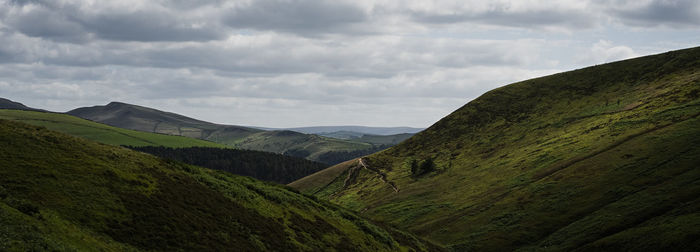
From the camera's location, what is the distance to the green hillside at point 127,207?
26.5 metres

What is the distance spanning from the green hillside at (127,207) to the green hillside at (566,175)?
127 feet

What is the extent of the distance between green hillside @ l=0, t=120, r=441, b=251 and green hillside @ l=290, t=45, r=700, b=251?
127 ft

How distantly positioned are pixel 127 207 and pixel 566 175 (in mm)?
93311

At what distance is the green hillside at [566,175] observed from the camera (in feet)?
227

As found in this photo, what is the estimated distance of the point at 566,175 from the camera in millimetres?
101250

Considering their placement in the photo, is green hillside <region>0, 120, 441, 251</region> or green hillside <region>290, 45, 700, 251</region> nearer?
green hillside <region>0, 120, 441, 251</region>

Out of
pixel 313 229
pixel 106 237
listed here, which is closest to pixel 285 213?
pixel 313 229

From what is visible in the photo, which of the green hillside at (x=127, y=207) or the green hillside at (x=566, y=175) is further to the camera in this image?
the green hillside at (x=566, y=175)

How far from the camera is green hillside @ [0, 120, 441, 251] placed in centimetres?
2653

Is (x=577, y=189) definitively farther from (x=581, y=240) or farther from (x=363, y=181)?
(x=363, y=181)

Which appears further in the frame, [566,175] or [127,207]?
[566,175]

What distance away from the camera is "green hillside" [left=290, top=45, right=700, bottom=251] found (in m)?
69.2

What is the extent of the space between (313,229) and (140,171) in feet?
60.5

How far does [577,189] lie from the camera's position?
90.9 meters
